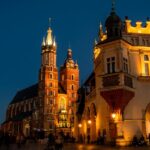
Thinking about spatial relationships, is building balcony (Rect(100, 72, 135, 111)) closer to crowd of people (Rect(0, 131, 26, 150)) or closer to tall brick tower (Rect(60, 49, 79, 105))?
crowd of people (Rect(0, 131, 26, 150))

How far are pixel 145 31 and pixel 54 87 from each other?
264ft

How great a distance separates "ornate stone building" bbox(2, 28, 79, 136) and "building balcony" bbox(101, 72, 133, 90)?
224 feet

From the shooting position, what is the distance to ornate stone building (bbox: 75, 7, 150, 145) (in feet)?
111

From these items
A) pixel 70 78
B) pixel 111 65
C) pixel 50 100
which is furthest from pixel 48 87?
pixel 111 65

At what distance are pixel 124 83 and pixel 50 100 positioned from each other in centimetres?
8173

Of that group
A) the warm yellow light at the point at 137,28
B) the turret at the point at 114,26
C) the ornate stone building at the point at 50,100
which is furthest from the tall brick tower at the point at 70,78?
the turret at the point at 114,26

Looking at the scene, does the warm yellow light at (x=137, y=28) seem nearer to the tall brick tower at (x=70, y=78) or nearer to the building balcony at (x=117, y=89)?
the building balcony at (x=117, y=89)

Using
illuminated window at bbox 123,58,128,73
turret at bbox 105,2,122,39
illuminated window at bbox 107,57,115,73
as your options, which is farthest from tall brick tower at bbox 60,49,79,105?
illuminated window at bbox 123,58,128,73

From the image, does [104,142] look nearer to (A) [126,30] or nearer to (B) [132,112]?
(B) [132,112]

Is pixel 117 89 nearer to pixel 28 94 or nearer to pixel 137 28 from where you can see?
pixel 137 28

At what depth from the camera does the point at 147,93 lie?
119 ft

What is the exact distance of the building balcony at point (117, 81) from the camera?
1324 inches

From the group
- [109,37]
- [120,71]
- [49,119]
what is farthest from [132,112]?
[49,119]

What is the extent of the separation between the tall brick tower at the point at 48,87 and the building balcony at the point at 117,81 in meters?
74.9
